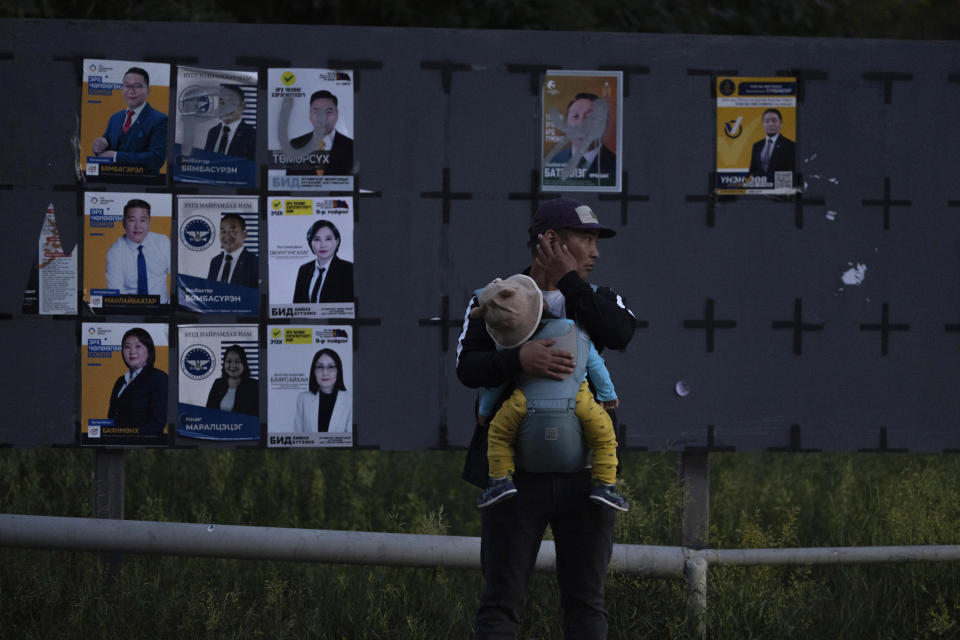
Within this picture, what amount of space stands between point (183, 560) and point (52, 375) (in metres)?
1.14

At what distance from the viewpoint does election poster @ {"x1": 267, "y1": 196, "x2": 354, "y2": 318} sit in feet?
17.6

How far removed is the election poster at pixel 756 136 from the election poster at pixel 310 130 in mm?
1842

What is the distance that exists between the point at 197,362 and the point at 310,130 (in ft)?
4.14

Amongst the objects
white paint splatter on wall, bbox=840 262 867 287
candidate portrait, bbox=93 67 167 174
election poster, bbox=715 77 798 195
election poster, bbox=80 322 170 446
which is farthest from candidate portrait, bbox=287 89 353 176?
white paint splatter on wall, bbox=840 262 867 287

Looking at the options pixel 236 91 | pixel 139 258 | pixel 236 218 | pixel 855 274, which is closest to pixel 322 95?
pixel 236 91

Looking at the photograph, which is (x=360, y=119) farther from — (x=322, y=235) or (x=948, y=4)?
(x=948, y=4)

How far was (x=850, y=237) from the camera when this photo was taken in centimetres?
550

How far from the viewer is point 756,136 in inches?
214

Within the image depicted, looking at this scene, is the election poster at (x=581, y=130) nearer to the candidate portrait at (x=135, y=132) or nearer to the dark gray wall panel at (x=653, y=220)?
the dark gray wall panel at (x=653, y=220)

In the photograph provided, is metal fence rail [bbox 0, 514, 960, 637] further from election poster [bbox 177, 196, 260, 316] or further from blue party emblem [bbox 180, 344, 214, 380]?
election poster [bbox 177, 196, 260, 316]

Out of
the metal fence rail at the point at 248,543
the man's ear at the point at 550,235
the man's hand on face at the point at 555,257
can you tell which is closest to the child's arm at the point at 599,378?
the man's hand on face at the point at 555,257

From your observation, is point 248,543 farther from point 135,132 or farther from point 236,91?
point 236,91

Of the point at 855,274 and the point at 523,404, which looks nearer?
the point at 523,404

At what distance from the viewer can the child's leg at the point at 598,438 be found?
3.46 m
